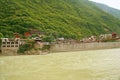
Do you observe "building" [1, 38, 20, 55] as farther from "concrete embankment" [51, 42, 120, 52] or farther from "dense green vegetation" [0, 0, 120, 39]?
"dense green vegetation" [0, 0, 120, 39]

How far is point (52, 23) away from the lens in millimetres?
101500

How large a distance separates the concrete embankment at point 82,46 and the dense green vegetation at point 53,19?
13.4 metres

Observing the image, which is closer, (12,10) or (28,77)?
(28,77)

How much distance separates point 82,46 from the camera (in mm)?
76938

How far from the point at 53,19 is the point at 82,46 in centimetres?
3186

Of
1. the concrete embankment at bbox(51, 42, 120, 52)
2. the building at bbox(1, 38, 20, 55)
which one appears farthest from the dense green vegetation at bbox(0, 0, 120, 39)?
the building at bbox(1, 38, 20, 55)

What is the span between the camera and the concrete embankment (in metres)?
71.1

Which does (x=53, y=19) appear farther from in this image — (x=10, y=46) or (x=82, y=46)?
(x=10, y=46)

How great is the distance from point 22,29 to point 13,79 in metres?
62.8

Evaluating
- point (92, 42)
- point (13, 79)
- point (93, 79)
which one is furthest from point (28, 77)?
point (92, 42)

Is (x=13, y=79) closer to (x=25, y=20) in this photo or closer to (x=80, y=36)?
(x=25, y=20)

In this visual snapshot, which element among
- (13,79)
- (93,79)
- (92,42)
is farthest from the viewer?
(92,42)

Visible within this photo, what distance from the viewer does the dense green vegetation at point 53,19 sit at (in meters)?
89.3

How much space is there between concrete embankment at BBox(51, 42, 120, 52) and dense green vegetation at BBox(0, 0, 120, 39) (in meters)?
13.4
